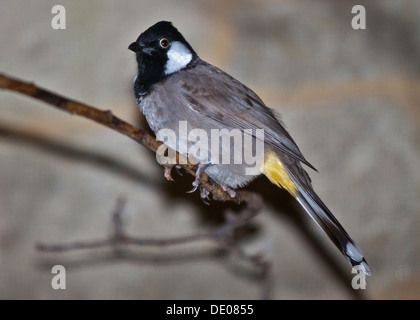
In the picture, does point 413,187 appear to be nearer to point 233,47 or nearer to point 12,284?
point 233,47

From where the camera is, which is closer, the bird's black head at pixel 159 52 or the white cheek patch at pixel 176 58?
the bird's black head at pixel 159 52

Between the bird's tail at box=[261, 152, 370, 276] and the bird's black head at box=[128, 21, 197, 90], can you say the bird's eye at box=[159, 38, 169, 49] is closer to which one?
the bird's black head at box=[128, 21, 197, 90]

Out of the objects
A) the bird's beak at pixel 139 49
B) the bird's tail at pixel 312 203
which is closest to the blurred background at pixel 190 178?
the bird's beak at pixel 139 49

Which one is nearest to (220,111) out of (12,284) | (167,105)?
(167,105)

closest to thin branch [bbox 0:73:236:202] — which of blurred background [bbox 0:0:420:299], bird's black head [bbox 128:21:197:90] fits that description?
bird's black head [bbox 128:21:197:90]

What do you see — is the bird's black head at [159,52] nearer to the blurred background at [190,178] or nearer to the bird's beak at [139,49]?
the bird's beak at [139,49]

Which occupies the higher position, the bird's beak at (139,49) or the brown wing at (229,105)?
the bird's beak at (139,49)

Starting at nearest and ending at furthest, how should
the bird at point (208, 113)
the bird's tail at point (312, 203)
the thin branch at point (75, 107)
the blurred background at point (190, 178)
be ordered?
1. the thin branch at point (75, 107)
2. the bird's tail at point (312, 203)
3. the bird at point (208, 113)
4. the blurred background at point (190, 178)

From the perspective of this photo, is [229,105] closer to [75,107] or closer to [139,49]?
[139,49]
